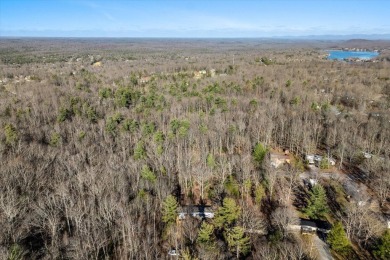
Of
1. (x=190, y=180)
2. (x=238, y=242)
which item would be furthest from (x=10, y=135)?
(x=238, y=242)

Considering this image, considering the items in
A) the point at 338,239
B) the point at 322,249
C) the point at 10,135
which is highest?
the point at 10,135

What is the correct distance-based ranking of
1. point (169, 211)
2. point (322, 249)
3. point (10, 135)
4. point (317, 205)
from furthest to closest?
point (10, 135)
point (317, 205)
point (169, 211)
point (322, 249)

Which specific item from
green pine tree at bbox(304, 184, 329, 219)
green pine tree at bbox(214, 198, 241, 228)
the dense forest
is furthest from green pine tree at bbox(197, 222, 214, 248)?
green pine tree at bbox(304, 184, 329, 219)

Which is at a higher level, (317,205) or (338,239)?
(317,205)

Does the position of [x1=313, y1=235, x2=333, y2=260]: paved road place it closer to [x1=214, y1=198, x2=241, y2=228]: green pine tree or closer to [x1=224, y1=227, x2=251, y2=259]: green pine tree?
[x1=224, y1=227, x2=251, y2=259]: green pine tree

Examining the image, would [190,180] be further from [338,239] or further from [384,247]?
[384,247]

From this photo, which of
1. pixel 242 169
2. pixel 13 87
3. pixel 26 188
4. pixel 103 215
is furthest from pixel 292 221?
pixel 13 87

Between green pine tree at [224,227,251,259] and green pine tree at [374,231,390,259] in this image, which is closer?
green pine tree at [374,231,390,259]
